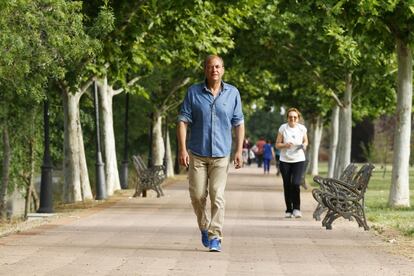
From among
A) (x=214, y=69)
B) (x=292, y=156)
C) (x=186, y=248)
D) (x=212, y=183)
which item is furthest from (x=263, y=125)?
(x=214, y=69)

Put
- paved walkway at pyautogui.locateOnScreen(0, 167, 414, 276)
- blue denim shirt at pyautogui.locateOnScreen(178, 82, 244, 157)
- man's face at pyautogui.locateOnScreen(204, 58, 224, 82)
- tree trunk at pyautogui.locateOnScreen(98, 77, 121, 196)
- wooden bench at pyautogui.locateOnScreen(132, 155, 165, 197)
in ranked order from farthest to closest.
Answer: tree trunk at pyautogui.locateOnScreen(98, 77, 121, 196)
wooden bench at pyautogui.locateOnScreen(132, 155, 165, 197)
blue denim shirt at pyautogui.locateOnScreen(178, 82, 244, 157)
man's face at pyautogui.locateOnScreen(204, 58, 224, 82)
paved walkway at pyautogui.locateOnScreen(0, 167, 414, 276)

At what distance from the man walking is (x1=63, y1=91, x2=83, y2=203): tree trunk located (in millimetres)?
15325

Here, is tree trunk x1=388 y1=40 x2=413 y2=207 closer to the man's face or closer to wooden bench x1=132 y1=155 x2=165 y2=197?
wooden bench x1=132 y1=155 x2=165 y2=197

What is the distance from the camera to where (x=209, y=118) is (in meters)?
12.8

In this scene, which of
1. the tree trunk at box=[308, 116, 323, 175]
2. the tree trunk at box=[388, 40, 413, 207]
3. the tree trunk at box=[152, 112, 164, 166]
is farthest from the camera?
the tree trunk at box=[308, 116, 323, 175]

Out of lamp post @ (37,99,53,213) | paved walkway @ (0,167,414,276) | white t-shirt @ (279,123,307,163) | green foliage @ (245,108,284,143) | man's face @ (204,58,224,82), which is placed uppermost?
green foliage @ (245,108,284,143)

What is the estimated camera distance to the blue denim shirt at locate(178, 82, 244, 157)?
12.8m

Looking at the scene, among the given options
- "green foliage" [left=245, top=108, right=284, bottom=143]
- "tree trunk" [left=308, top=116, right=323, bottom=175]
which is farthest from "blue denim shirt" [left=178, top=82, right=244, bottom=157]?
"green foliage" [left=245, top=108, right=284, bottom=143]

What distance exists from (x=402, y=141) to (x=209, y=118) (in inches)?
407

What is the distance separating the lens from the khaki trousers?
504 inches

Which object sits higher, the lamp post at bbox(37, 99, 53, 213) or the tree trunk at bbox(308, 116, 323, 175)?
the tree trunk at bbox(308, 116, 323, 175)

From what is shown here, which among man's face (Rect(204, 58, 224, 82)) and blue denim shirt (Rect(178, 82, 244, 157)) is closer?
man's face (Rect(204, 58, 224, 82))

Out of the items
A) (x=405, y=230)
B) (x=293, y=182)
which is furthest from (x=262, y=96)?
(x=405, y=230)

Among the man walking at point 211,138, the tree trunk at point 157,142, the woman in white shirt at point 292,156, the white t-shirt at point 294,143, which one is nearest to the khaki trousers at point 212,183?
the man walking at point 211,138
